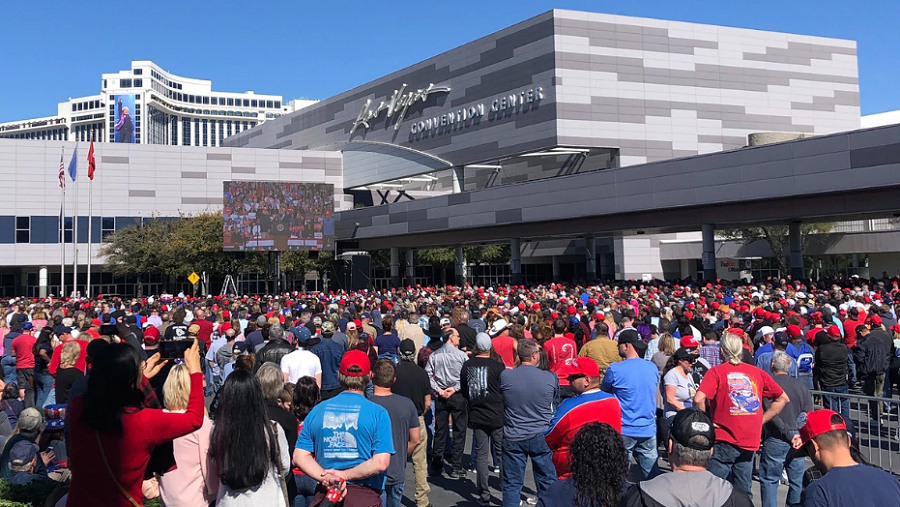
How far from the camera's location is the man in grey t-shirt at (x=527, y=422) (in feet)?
23.1

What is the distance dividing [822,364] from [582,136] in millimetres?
37015

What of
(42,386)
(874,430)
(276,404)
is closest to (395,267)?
(42,386)

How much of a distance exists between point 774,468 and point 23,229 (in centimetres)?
6142

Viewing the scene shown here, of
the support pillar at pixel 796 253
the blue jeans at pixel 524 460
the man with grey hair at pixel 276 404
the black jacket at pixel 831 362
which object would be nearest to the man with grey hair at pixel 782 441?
the blue jeans at pixel 524 460

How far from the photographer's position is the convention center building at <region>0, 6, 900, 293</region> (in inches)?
1865

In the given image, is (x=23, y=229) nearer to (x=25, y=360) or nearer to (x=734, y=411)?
(x=25, y=360)

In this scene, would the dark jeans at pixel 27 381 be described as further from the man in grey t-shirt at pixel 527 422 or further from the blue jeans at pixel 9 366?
the man in grey t-shirt at pixel 527 422

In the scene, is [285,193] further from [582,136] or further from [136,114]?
[136,114]

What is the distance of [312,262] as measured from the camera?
5831 centimetres

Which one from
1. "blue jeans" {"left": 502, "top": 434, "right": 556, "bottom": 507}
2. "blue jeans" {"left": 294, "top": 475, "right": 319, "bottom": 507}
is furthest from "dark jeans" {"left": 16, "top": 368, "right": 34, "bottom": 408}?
"blue jeans" {"left": 502, "top": 434, "right": 556, "bottom": 507}

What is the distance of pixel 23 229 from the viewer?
187 ft

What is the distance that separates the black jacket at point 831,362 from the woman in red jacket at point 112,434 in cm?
1009

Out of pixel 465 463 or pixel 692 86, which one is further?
pixel 692 86

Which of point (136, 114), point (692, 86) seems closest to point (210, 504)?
point (692, 86)
